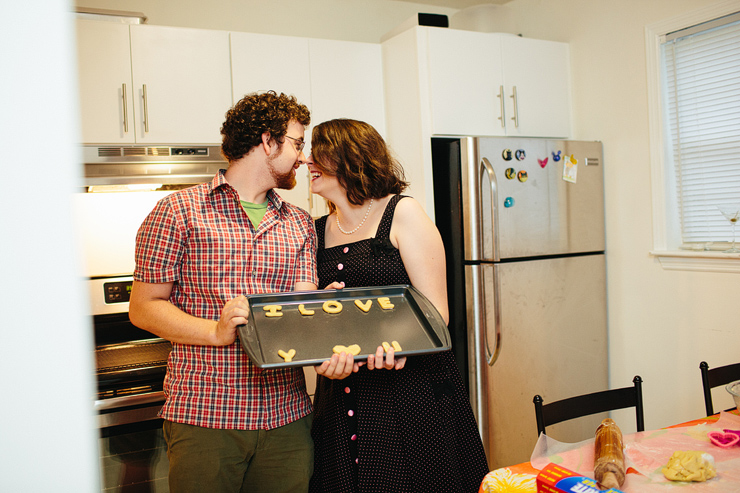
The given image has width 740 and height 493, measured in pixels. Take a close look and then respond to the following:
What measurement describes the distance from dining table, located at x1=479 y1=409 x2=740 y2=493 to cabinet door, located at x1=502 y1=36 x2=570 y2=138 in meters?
1.87

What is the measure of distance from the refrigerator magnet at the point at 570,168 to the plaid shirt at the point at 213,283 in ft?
5.97

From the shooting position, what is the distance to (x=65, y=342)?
0.85 feet

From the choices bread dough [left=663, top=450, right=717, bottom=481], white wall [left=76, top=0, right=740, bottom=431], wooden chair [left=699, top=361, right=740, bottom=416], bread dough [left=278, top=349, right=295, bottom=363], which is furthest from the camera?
white wall [left=76, top=0, right=740, bottom=431]

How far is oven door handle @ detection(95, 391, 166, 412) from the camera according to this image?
2.04 m

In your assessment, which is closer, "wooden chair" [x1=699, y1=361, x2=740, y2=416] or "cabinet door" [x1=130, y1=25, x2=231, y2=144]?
"wooden chair" [x1=699, y1=361, x2=740, y2=416]

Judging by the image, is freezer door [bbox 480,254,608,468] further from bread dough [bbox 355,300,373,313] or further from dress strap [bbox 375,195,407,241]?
bread dough [bbox 355,300,373,313]

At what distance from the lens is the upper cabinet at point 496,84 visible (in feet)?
8.71

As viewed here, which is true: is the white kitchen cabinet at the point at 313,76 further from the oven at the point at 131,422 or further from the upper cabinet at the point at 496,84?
the oven at the point at 131,422

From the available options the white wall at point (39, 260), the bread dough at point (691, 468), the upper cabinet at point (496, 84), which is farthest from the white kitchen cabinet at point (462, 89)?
the white wall at point (39, 260)

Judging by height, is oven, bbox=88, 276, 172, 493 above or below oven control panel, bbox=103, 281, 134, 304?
below

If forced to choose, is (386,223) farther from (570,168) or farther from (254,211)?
(570,168)

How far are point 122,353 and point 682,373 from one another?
2521 millimetres

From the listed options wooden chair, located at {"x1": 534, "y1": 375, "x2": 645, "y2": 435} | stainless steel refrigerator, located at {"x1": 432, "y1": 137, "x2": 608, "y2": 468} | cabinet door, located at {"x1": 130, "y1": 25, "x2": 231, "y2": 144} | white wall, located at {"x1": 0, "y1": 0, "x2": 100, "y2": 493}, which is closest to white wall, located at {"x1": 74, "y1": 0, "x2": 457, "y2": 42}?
cabinet door, located at {"x1": 130, "y1": 25, "x2": 231, "y2": 144}

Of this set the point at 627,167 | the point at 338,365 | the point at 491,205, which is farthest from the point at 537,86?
the point at 338,365
